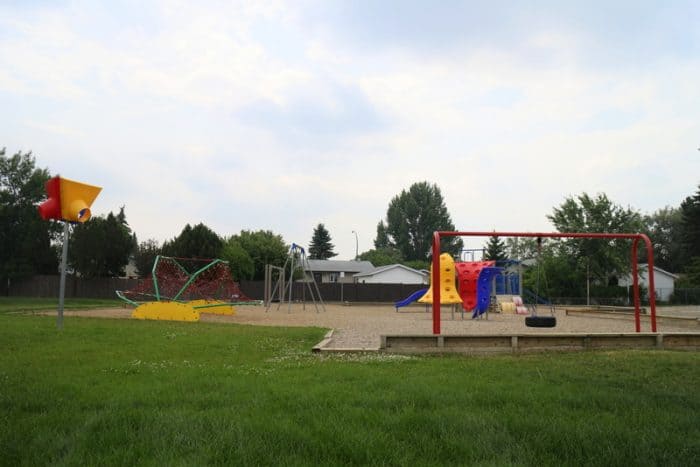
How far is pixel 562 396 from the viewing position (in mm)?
5297

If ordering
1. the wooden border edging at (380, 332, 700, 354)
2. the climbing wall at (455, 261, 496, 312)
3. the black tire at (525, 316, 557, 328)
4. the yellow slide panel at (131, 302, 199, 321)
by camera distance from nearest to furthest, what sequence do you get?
1. the wooden border edging at (380, 332, 700, 354)
2. the black tire at (525, 316, 557, 328)
3. the yellow slide panel at (131, 302, 199, 321)
4. the climbing wall at (455, 261, 496, 312)

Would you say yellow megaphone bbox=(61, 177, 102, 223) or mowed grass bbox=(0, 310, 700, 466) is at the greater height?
yellow megaphone bbox=(61, 177, 102, 223)

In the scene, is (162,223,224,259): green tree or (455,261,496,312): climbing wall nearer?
(455,261,496,312): climbing wall

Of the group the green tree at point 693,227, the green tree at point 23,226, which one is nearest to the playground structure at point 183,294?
the green tree at point 23,226

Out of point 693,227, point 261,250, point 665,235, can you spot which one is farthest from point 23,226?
point 665,235

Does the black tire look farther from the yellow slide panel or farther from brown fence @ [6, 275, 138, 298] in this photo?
brown fence @ [6, 275, 138, 298]

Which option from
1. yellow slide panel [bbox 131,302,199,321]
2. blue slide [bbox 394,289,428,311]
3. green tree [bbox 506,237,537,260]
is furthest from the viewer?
green tree [bbox 506,237,537,260]

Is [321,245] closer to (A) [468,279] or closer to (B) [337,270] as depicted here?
(B) [337,270]

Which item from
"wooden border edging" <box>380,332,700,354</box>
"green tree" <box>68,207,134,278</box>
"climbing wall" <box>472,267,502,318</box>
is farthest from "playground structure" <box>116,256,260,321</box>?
"green tree" <box>68,207,134,278</box>

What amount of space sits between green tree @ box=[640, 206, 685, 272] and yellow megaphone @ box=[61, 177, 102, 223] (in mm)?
72968

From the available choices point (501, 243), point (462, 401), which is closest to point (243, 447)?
point (462, 401)

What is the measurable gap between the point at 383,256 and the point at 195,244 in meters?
45.5

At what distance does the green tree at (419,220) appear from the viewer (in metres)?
86.2

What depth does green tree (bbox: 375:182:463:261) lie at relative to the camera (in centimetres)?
8619
